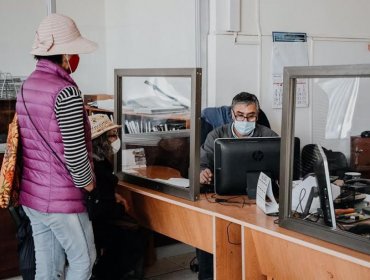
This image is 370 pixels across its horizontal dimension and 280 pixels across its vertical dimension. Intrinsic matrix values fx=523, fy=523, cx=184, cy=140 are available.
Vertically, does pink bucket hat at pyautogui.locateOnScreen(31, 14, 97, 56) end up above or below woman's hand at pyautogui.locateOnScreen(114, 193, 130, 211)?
above

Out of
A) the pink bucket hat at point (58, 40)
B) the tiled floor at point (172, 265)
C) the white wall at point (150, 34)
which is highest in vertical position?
the white wall at point (150, 34)

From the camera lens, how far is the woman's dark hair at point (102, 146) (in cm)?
278

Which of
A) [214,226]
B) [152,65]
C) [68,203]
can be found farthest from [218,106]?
[68,203]

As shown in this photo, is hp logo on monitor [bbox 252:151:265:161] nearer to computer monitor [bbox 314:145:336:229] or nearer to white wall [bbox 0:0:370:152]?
computer monitor [bbox 314:145:336:229]

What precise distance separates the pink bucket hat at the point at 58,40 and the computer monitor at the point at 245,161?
2.63 ft

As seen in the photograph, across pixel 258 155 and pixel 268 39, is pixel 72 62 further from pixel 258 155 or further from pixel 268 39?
pixel 268 39

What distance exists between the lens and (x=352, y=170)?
2627 millimetres

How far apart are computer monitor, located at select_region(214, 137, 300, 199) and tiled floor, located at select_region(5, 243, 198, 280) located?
109 centimetres

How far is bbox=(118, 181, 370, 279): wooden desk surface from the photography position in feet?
6.11

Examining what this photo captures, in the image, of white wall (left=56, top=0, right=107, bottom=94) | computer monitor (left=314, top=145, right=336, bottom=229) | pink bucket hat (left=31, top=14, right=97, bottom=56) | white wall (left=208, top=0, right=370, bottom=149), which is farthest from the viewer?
white wall (left=56, top=0, right=107, bottom=94)

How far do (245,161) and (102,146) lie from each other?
0.78m

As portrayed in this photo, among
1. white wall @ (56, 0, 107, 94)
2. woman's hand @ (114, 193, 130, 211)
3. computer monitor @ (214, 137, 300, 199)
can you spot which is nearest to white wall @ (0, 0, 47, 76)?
white wall @ (56, 0, 107, 94)

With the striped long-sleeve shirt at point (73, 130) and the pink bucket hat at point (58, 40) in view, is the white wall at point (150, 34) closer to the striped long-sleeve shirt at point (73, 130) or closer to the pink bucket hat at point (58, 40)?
the pink bucket hat at point (58, 40)

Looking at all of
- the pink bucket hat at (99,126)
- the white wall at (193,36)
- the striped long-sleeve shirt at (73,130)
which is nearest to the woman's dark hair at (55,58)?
the striped long-sleeve shirt at (73,130)
